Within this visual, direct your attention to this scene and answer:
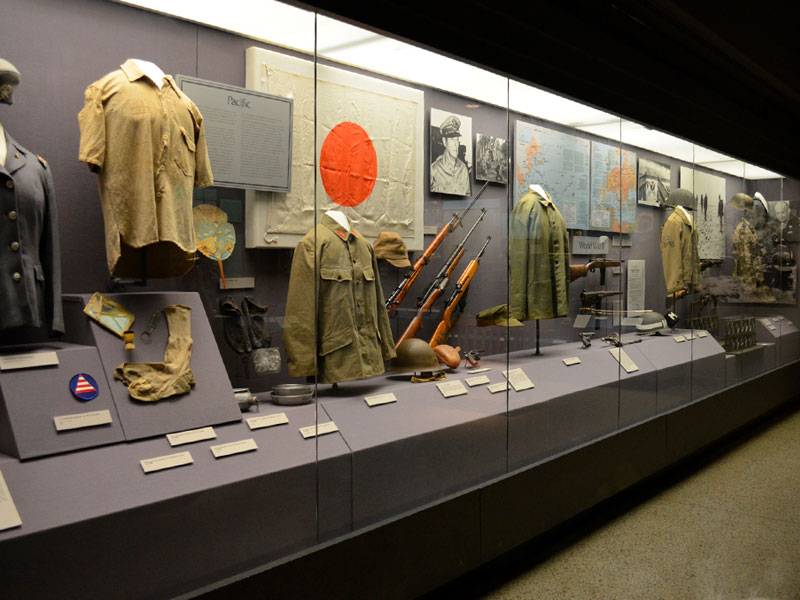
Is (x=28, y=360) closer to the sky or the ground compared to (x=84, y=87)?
closer to the ground

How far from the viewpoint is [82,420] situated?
2.19m

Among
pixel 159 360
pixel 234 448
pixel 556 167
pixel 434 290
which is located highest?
pixel 556 167

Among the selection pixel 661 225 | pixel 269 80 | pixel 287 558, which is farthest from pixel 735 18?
pixel 287 558

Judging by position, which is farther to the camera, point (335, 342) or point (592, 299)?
point (592, 299)

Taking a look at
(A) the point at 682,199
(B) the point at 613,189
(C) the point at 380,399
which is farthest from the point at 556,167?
(A) the point at 682,199

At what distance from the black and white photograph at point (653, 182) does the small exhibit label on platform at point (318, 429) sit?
2960 mm

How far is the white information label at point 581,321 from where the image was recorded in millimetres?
4254

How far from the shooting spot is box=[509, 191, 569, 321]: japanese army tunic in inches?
142

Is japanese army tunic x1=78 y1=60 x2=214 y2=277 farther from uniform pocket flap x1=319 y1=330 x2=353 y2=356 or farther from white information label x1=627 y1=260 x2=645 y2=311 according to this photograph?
white information label x1=627 y1=260 x2=645 y2=311

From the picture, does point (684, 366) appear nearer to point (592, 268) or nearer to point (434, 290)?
point (592, 268)

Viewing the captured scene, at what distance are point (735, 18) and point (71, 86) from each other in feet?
9.39

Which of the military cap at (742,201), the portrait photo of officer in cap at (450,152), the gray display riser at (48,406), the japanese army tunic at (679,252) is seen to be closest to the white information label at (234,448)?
the gray display riser at (48,406)

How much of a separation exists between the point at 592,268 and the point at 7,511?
11.0ft

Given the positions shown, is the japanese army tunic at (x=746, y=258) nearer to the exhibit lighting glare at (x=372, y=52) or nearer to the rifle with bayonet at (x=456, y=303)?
the exhibit lighting glare at (x=372, y=52)
